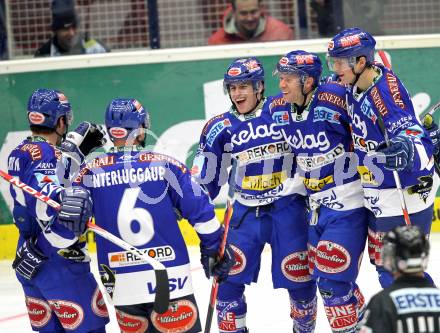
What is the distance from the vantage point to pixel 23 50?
32.1ft

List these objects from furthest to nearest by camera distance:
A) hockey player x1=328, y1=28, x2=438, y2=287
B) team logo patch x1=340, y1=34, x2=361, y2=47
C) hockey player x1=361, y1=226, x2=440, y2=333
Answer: team logo patch x1=340, y1=34, x2=361, y2=47
hockey player x1=328, y1=28, x2=438, y2=287
hockey player x1=361, y1=226, x2=440, y2=333

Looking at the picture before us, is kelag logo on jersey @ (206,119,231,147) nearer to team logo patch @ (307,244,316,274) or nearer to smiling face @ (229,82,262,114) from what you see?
smiling face @ (229,82,262,114)

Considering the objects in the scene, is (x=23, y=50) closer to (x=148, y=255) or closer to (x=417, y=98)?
(x=417, y=98)

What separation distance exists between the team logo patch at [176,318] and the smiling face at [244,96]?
4.16 feet

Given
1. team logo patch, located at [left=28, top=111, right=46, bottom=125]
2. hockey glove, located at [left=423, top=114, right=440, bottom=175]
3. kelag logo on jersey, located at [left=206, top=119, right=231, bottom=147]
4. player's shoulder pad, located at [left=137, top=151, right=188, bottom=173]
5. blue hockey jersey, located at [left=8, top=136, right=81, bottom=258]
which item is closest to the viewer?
player's shoulder pad, located at [left=137, top=151, right=188, bottom=173]

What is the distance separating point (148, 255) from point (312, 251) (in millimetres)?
1137

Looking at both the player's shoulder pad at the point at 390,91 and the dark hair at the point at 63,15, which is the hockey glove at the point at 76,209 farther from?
the dark hair at the point at 63,15

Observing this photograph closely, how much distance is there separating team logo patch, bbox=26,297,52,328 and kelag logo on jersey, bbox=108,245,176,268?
27.1 inches

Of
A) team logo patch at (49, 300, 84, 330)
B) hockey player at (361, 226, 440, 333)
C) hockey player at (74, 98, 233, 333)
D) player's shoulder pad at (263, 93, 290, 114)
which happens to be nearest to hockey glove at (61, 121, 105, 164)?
hockey player at (74, 98, 233, 333)

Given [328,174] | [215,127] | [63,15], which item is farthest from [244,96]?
[63,15]

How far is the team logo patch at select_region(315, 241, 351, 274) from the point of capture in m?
6.07

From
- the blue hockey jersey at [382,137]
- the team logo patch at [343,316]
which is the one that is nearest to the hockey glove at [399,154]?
the blue hockey jersey at [382,137]

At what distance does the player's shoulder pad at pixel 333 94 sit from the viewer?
6160 mm

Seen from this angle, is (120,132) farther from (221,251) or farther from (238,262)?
(238,262)
